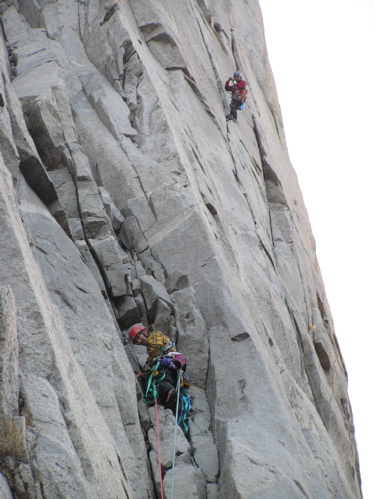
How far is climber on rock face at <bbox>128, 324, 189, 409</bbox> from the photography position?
868 centimetres

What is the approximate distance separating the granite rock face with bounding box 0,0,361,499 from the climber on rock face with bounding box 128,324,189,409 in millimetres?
307

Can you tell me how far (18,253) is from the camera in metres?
6.59

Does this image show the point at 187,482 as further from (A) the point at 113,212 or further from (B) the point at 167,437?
(A) the point at 113,212

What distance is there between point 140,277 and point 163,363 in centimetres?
212

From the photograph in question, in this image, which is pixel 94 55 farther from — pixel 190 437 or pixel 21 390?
pixel 21 390

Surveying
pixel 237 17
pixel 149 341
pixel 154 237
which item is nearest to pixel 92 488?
pixel 149 341

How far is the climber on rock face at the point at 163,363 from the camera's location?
868cm

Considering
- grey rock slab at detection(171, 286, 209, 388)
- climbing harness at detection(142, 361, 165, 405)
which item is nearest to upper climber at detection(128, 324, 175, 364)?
climbing harness at detection(142, 361, 165, 405)

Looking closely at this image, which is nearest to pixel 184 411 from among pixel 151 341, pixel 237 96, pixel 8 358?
pixel 151 341

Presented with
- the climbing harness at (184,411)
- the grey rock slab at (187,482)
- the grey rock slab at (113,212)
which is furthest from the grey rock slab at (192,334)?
the grey rock slab at (113,212)

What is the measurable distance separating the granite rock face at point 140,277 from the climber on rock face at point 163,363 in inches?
12.1

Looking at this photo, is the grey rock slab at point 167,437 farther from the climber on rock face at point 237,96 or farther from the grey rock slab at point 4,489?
the climber on rock face at point 237,96

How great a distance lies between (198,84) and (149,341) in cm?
1123

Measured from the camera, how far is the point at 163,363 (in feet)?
29.2
